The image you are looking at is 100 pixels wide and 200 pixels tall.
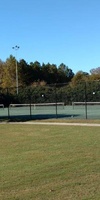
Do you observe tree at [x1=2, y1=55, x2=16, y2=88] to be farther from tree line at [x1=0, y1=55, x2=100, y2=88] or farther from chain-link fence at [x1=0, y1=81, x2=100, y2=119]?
chain-link fence at [x1=0, y1=81, x2=100, y2=119]

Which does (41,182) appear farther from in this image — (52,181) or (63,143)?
(63,143)

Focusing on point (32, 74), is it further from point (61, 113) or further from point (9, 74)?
point (61, 113)

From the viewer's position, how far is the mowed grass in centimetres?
682

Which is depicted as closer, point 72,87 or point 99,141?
point 99,141

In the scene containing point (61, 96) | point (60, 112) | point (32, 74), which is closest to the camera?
point (60, 112)

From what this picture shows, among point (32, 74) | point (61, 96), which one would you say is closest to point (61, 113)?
point (61, 96)

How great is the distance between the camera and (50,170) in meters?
8.89

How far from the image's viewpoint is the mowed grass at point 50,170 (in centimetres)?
682

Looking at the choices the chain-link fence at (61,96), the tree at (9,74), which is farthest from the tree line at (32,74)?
the chain-link fence at (61,96)

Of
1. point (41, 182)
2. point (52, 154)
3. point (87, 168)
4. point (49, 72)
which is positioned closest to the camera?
point (41, 182)

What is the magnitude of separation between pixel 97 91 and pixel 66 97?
4127 millimetres

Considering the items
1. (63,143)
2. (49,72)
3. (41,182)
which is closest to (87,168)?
(41,182)

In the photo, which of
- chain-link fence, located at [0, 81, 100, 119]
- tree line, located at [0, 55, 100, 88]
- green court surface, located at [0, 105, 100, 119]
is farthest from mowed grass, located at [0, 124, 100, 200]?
tree line, located at [0, 55, 100, 88]

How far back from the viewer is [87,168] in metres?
8.96
